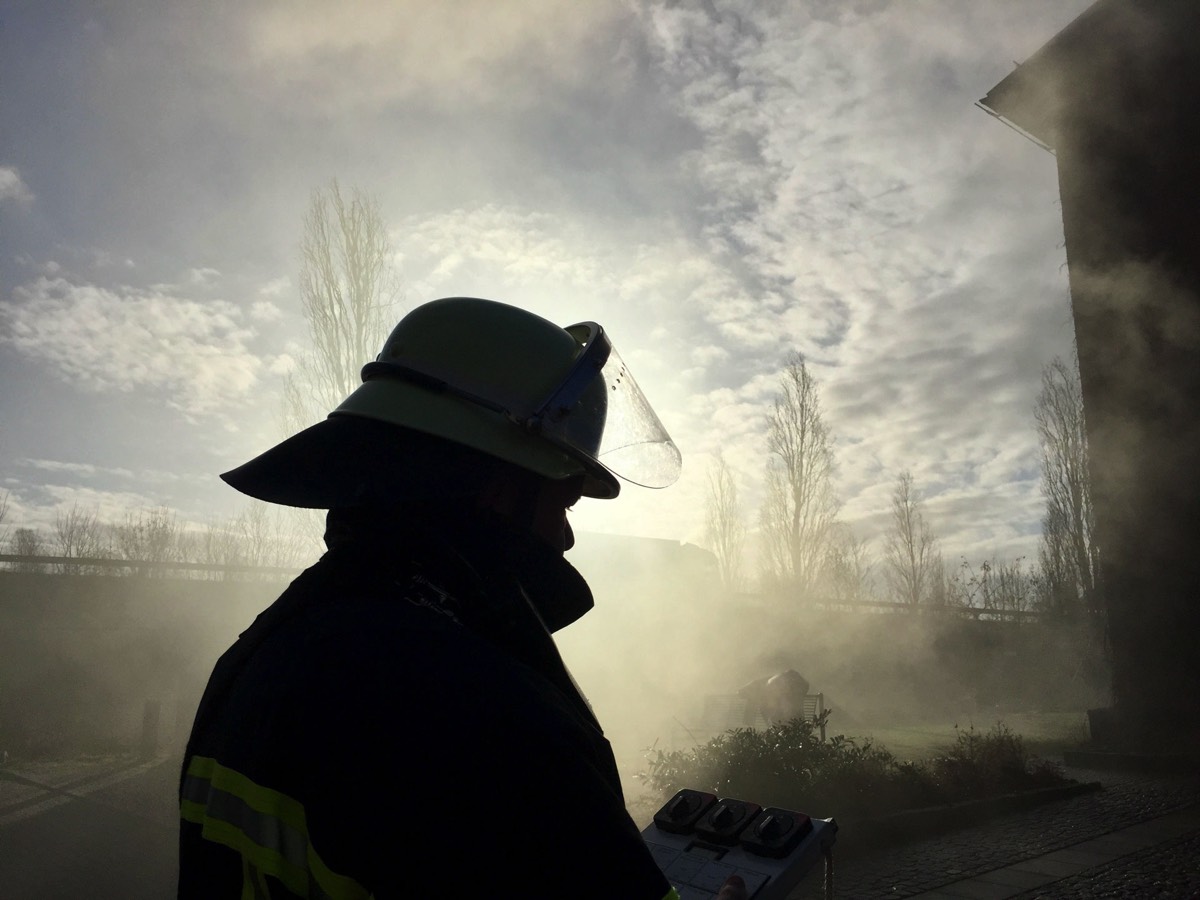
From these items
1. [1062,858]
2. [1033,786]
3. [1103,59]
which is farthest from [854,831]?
[1103,59]

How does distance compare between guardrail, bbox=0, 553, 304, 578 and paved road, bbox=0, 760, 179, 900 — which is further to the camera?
guardrail, bbox=0, 553, 304, 578

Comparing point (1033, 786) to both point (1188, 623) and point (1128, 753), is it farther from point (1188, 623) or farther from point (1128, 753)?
point (1188, 623)

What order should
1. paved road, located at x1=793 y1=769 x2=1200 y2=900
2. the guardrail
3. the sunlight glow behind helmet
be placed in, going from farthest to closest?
the guardrail < paved road, located at x1=793 y1=769 x2=1200 y2=900 < the sunlight glow behind helmet

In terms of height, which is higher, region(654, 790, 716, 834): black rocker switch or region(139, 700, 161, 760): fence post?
region(654, 790, 716, 834): black rocker switch

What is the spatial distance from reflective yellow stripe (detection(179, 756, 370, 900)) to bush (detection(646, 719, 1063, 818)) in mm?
6420

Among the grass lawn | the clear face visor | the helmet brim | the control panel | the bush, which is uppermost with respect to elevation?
the clear face visor

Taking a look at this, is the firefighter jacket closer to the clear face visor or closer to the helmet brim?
the helmet brim

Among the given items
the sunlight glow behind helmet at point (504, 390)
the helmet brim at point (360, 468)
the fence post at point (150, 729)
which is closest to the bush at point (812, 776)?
the sunlight glow behind helmet at point (504, 390)

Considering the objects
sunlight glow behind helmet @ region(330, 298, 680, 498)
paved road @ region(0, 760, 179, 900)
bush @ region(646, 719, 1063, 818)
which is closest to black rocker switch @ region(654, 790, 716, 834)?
sunlight glow behind helmet @ region(330, 298, 680, 498)

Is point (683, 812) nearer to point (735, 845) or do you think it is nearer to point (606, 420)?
point (735, 845)

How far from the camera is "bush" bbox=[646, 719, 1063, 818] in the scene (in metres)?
6.84

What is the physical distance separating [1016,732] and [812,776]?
8883 mm

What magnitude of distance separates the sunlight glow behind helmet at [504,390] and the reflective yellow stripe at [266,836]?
645 millimetres

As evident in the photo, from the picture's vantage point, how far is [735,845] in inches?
67.0
